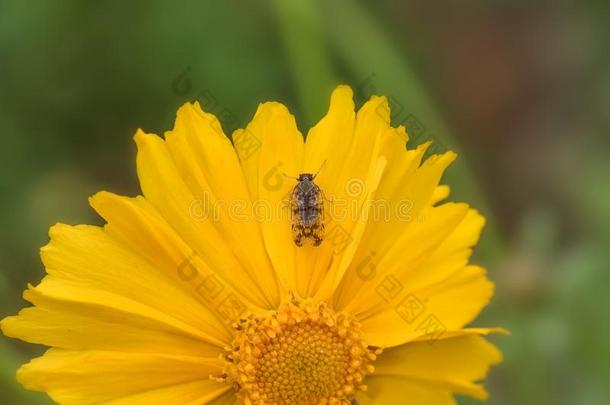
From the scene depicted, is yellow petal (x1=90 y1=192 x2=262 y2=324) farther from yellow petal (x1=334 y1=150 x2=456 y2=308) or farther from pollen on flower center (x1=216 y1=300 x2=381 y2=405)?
yellow petal (x1=334 y1=150 x2=456 y2=308)

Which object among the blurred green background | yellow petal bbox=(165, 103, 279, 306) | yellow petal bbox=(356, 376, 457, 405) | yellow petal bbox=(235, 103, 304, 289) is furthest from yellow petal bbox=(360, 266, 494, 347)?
the blurred green background

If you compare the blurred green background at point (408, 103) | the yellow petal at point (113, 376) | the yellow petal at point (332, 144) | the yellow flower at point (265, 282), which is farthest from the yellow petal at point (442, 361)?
the blurred green background at point (408, 103)

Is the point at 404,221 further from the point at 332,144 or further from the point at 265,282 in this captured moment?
the point at 265,282

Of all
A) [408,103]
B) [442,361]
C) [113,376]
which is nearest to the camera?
[113,376]

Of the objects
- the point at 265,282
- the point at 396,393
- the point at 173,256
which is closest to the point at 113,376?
the point at 173,256

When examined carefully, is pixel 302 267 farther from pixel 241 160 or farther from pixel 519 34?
pixel 519 34

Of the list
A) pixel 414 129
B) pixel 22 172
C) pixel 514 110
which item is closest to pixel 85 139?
pixel 22 172
